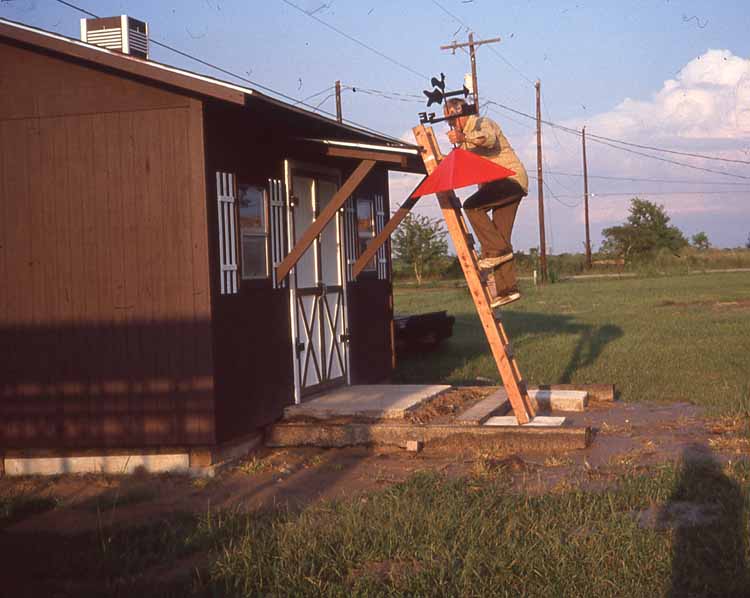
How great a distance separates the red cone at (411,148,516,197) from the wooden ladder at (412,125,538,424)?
1.47ft

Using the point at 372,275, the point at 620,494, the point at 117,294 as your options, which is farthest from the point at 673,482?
the point at 372,275

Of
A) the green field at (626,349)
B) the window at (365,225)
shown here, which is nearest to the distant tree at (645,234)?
the green field at (626,349)

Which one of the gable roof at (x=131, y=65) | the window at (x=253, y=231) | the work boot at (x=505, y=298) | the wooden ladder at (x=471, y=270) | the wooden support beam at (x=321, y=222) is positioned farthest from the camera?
the wooden support beam at (x=321, y=222)

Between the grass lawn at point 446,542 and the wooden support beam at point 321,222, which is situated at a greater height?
the wooden support beam at point 321,222

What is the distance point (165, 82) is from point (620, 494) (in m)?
A: 5.40

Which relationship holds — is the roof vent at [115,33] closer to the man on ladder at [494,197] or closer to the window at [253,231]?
the window at [253,231]

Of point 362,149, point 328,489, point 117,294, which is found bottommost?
point 328,489

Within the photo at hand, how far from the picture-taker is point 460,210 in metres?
9.99

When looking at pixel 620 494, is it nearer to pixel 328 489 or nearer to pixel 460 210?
pixel 328 489

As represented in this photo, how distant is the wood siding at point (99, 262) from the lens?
9.43 m

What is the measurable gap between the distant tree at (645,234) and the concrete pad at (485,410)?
78.1 metres

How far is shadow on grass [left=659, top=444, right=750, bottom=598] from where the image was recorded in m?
5.59

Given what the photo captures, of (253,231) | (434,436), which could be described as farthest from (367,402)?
(253,231)

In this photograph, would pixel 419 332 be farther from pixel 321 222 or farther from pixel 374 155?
pixel 321 222
